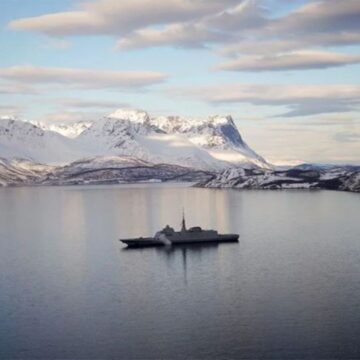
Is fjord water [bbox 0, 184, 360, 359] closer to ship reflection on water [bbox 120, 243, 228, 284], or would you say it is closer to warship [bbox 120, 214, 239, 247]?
ship reflection on water [bbox 120, 243, 228, 284]

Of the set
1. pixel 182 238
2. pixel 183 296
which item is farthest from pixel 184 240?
→ pixel 183 296

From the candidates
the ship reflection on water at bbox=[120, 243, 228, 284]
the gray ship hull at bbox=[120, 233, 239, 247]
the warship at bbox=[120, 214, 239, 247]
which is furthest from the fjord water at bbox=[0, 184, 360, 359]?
the warship at bbox=[120, 214, 239, 247]

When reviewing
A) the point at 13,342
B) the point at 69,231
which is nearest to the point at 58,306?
the point at 13,342

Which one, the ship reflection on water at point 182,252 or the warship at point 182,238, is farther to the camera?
the warship at point 182,238

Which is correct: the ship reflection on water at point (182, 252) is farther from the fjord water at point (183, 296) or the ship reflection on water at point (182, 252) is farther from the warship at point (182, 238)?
the warship at point (182, 238)

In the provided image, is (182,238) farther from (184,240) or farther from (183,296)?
(183,296)

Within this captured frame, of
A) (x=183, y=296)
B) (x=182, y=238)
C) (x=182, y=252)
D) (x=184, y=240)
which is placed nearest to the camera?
(x=183, y=296)

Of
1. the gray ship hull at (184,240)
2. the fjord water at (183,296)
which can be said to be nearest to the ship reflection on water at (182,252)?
the fjord water at (183,296)

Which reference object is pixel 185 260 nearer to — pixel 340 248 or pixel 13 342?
pixel 340 248
